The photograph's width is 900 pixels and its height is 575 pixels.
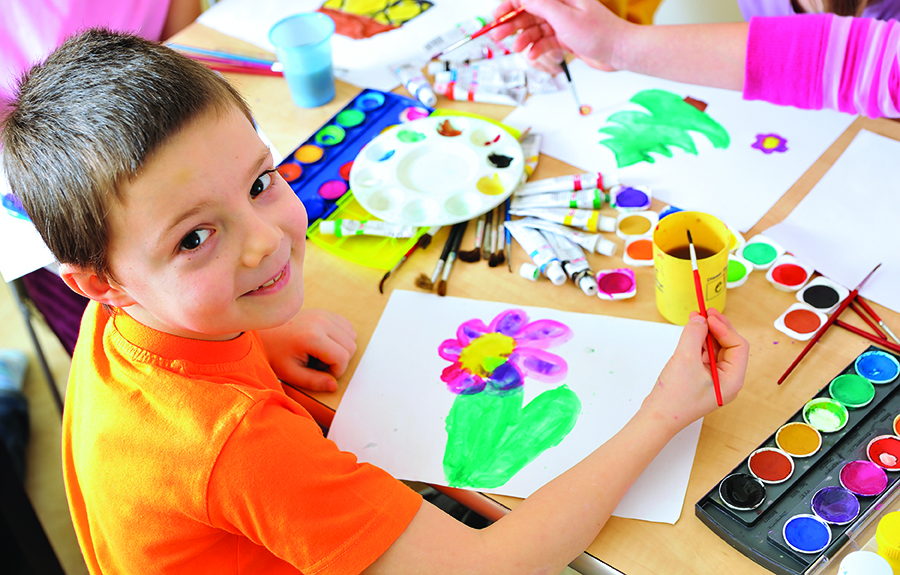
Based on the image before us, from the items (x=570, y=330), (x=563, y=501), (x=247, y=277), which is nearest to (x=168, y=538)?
(x=247, y=277)

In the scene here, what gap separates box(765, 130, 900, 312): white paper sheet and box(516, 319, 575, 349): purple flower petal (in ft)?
1.07

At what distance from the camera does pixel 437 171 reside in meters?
1.13


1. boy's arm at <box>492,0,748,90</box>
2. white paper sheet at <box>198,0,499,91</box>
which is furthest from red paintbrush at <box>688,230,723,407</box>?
white paper sheet at <box>198,0,499,91</box>

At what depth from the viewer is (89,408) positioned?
747 millimetres

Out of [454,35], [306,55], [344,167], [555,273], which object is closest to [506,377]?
[555,273]

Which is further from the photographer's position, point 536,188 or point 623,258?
point 536,188

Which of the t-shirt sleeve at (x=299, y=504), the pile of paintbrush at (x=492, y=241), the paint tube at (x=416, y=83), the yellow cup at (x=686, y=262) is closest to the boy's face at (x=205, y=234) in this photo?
the t-shirt sleeve at (x=299, y=504)

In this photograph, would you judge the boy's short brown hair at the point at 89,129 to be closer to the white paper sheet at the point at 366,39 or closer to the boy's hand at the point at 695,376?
the boy's hand at the point at 695,376

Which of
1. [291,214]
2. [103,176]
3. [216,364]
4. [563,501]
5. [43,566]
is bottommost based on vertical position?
[43,566]

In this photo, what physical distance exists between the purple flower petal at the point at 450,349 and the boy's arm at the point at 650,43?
0.60m

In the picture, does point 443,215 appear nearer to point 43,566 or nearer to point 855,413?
point 855,413

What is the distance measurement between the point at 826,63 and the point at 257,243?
2.76ft

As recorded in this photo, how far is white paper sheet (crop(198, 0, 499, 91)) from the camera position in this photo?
140 centimetres

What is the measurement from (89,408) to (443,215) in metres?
0.54
